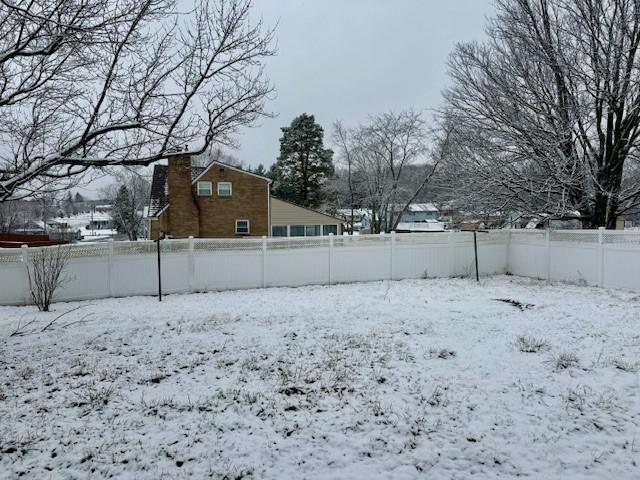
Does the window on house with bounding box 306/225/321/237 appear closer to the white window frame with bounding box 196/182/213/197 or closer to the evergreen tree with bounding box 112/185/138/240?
the white window frame with bounding box 196/182/213/197

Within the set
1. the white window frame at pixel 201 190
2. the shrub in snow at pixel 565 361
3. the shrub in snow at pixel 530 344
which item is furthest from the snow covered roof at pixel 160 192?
the shrub in snow at pixel 565 361

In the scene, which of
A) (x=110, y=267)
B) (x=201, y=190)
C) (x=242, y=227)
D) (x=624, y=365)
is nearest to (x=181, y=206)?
(x=201, y=190)

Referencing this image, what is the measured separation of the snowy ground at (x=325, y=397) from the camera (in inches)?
119

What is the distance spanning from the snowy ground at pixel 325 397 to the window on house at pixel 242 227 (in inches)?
683

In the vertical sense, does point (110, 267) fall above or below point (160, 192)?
below

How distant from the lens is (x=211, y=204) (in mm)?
24359

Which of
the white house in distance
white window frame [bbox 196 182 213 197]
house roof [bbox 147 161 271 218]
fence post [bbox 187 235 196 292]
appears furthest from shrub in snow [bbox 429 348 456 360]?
white window frame [bbox 196 182 213 197]

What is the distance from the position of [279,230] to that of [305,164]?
48.9 ft

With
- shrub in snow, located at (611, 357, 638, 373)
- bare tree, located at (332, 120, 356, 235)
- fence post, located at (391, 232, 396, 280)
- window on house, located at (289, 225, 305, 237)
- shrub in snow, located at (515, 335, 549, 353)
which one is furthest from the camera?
bare tree, located at (332, 120, 356, 235)

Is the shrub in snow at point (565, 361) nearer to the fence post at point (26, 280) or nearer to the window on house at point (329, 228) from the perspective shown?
the fence post at point (26, 280)

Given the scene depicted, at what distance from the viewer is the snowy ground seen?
9.88 feet

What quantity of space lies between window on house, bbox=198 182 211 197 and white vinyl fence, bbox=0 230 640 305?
13085 mm

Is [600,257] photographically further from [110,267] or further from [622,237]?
[110,267]

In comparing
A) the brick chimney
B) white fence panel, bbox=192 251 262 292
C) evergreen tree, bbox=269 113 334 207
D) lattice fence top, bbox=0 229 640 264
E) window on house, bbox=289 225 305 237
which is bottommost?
white fence panel, bbox=192 251 262 292
